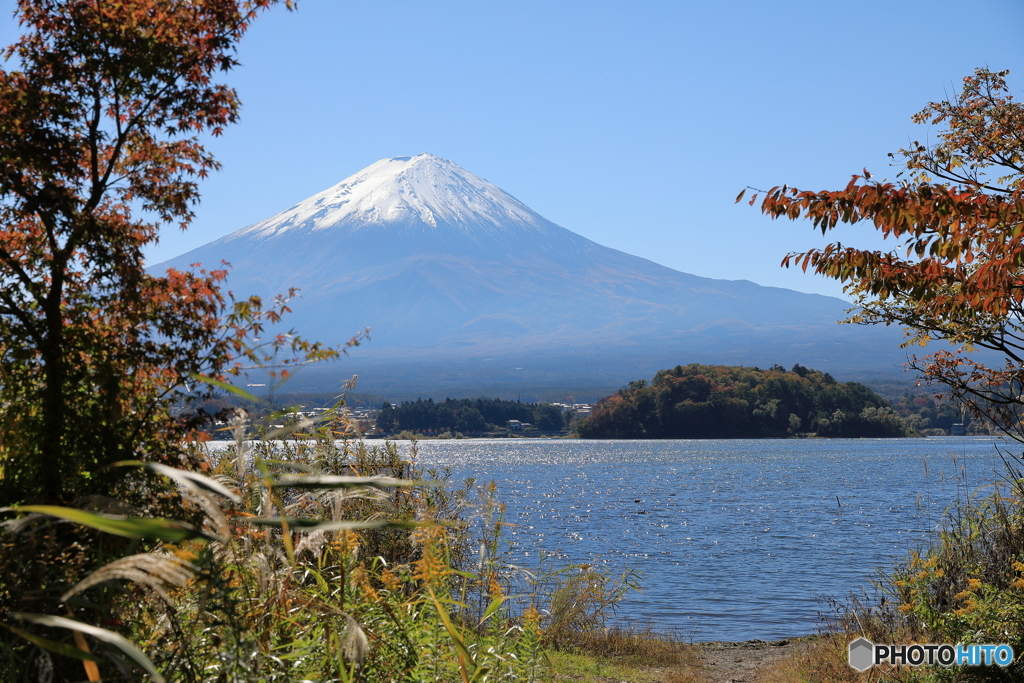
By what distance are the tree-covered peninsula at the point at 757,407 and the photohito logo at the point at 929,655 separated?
6771cm

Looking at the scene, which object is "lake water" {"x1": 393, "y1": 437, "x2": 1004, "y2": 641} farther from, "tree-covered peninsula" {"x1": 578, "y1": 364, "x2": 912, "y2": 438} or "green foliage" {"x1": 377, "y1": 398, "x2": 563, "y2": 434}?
"tree-covered peninsula" {"x1": 578, "y1": 364, "x2": 912, "y2": 438}

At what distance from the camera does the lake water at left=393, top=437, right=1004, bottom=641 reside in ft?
42.0

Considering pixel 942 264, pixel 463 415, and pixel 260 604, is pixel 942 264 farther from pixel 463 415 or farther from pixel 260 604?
pixel 463 415

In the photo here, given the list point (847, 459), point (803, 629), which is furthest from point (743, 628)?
point (847, 459)

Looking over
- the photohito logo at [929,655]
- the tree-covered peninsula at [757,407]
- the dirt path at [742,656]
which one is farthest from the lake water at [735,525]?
the tree-covered peninsula at [757,407]

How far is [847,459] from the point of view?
46.5 meters

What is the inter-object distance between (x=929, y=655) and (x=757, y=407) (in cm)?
6943

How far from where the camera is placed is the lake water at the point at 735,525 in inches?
504

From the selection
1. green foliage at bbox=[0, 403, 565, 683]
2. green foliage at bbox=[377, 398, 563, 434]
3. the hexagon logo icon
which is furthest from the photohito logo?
green foliage at bbox=[377, 398, 563, 434]

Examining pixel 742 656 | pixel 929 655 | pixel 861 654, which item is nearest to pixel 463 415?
pixel 742 656

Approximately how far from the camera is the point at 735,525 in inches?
883

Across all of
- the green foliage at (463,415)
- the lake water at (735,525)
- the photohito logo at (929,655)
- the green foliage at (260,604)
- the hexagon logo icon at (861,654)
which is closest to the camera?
the green foliage at (260,604)

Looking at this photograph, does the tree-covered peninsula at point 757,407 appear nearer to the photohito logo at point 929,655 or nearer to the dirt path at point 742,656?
the dirt path at point 742,656

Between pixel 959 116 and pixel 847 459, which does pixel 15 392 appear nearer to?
pixel 959 116
